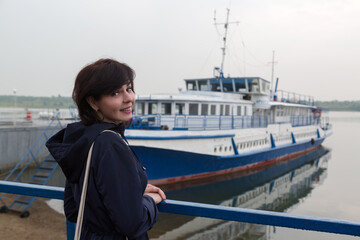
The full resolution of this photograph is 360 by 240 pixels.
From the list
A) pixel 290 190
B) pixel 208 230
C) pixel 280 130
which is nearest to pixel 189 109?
pixel 208 230

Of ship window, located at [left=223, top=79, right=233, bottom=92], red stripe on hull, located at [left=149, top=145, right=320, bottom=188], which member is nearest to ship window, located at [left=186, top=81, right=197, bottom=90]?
ship window, located at [left=223, top=79, right=233, bottom=92]

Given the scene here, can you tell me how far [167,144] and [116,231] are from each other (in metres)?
9.96

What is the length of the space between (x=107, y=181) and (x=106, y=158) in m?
0.10

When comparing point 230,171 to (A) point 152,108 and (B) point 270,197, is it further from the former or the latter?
(A) point 152,108

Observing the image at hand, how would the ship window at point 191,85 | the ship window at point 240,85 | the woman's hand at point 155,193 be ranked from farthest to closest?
the ship window at point 191,85, the ship window at point 240,85, the woman's hand at point 155,193

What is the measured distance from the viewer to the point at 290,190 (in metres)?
15.2

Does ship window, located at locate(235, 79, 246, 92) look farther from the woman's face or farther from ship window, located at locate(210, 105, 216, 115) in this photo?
the woman's face

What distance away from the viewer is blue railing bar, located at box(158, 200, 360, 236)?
1.46 m

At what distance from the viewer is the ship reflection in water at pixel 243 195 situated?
9.33 metres

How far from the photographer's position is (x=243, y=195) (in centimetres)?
1331

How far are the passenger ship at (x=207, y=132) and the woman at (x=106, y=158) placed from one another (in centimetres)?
969

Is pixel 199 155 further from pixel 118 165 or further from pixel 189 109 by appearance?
pixel 118 165

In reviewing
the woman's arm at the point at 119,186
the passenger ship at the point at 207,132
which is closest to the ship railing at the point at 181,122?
the passenger ship at the point at 207,132

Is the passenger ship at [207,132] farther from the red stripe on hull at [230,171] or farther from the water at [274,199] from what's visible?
the water at [274,199]
